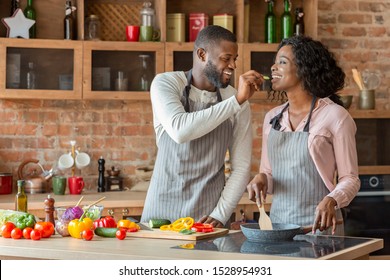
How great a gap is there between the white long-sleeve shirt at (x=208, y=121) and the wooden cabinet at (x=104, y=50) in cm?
171

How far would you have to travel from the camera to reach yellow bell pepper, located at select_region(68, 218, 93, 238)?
2963mm

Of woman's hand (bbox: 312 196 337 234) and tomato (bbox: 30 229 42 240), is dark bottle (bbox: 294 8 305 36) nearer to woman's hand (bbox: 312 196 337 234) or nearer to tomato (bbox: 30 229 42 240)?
woman's hand (bbox: 312 196 337 234)

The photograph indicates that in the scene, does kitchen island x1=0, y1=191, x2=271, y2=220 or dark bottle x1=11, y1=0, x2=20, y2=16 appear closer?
kitchen island x1=0, y1=191, x2=271, y2=220

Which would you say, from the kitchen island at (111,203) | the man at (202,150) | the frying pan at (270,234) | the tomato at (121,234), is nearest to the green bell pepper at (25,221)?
the tomato at (121,234)

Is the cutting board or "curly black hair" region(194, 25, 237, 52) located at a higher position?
"curly black hair" region(194, 25, 237, 52)

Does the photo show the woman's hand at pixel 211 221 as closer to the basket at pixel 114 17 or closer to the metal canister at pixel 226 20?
the metal canister at pixel 226 20

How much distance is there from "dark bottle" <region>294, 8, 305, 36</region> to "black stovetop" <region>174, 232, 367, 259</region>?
9.18 ft

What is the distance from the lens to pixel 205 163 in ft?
11.4

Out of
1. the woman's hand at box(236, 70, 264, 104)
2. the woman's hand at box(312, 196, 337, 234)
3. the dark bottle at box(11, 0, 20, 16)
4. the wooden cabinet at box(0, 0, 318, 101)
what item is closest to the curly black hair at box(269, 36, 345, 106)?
the woman's hand at box(236, 70, 264, 104)

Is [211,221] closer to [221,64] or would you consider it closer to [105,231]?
→ [105,231]

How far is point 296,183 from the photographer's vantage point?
3.22 meters

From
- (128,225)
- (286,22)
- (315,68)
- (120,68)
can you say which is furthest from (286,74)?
(286,22)

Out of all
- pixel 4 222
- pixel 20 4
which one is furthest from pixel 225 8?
pixel 4 222

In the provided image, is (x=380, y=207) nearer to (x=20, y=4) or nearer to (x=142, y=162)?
(x=142, y=162)
